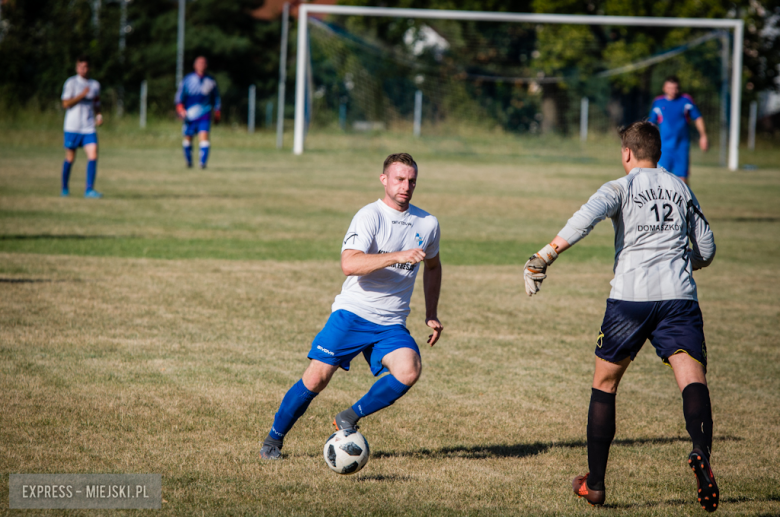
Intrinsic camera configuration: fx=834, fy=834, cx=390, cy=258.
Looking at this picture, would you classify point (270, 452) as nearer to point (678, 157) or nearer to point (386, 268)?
point (386, 268)

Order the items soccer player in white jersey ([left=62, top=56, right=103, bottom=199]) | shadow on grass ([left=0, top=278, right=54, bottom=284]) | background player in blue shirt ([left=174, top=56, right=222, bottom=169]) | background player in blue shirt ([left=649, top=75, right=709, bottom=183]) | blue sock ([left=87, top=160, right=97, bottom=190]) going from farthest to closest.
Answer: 1. background player in blue shirt ([left=174, top=56, right=222, bottom=169])
2. blue sock ([left=87, top=160, right=97, bottom=190])
3. soccer player in white jersey ([left=62, top=56, right=103, bottom=199])
4. background player in blue shirt ([left=649, top=75, right=709, bottom=183])
5. shadow on grass ([left=0, top=278, right=54, bottom=284])

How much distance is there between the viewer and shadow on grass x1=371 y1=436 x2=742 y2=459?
16.6 ft

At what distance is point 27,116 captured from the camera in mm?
34031

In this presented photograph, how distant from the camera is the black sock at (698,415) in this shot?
3.94 metres

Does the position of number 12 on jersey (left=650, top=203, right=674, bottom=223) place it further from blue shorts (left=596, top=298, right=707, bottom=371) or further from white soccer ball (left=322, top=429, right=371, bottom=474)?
white soccer ball (left=322, top=429, right=371, bottom=474)

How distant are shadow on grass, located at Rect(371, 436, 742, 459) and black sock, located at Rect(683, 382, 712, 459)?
132 centimetres

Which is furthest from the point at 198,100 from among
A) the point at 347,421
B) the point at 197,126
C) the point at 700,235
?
the point at 700,235

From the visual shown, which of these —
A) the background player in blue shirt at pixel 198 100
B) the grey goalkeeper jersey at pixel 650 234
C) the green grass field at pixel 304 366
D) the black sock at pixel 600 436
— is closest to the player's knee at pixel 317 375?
the green grass field at pixel 304 366

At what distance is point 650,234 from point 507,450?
5.62 feet

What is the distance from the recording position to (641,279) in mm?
4289

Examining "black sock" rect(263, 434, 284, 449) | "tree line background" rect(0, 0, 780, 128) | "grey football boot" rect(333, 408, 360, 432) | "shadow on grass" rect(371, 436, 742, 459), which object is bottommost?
"shadow on grass" rect(371, 436, 742, 459)

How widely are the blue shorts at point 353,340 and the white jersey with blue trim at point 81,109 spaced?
501 inches

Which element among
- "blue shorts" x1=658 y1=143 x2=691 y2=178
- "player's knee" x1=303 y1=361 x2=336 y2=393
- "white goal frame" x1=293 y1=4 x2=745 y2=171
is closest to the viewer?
"player's knee" x1=303 y1=361 x2=336 y2=393

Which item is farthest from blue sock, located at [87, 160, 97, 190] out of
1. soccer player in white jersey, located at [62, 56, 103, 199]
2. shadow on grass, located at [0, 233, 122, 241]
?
shadow on grass, located at [0, 233, 122, 241]
